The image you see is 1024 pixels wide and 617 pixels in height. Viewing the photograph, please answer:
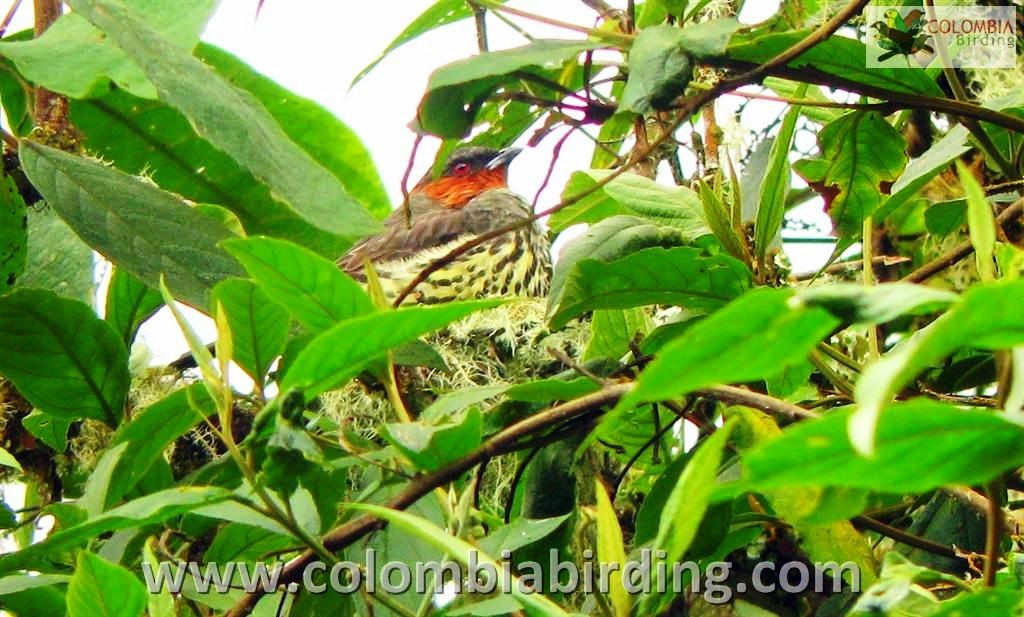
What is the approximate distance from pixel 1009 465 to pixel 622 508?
4.44 feet

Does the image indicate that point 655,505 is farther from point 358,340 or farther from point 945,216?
point 945,216

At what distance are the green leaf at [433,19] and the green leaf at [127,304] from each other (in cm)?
48

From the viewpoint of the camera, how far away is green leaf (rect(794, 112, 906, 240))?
1.87 m

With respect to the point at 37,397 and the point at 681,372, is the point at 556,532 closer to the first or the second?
the point at 37,397

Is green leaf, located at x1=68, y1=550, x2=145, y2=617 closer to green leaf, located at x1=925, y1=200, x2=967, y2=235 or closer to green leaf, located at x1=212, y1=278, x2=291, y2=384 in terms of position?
green leaf, located at x1=212, y1=278, x2=291, y2=384

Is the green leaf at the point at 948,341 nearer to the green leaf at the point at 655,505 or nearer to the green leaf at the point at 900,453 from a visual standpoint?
the green leaf at the point at 900,453

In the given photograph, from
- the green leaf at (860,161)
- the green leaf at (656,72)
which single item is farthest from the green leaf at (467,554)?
the green leaf at (860,161)

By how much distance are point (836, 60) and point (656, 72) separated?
1.36 ft

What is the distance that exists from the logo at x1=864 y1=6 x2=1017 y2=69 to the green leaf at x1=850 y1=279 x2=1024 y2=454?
0.96m

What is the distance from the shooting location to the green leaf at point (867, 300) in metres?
0.69

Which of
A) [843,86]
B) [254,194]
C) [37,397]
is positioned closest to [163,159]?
[254,194]

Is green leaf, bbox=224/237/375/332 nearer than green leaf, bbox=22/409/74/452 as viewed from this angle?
Yes

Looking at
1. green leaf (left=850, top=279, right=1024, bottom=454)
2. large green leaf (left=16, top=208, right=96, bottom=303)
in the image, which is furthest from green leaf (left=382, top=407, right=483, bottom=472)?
large green leaf (left=16, top=208, right=96, bottom=303)

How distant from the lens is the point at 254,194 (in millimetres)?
1881
